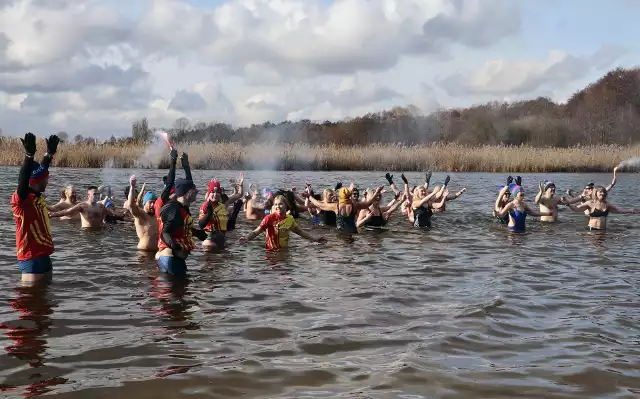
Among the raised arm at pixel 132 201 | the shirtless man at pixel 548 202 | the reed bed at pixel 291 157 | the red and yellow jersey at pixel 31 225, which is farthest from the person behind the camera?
the reed bed at pixel 291 157

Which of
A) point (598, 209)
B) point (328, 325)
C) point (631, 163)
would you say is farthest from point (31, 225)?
point (631, 163)

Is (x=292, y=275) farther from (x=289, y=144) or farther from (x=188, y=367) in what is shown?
(x=289, y=144)

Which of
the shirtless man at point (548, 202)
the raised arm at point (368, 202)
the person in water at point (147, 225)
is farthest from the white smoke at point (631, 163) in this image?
the person in water at point (147, 225)

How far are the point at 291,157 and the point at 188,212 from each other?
2752 cm

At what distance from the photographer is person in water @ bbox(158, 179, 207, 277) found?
820 cm

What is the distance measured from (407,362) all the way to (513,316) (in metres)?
2.08

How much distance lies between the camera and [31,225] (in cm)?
740

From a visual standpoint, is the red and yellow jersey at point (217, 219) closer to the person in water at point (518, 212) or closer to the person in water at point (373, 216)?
the person in water at point (373, 216)

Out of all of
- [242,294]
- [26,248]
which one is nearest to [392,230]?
[242,294]

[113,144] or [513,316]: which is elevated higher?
[113,144]

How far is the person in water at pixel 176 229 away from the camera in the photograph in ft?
26.9

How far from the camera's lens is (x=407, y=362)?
575 centimetres

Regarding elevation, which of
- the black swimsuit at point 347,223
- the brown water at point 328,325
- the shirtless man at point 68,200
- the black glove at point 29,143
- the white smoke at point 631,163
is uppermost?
the white smoke at point 631,163

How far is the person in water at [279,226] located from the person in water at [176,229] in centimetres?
282
